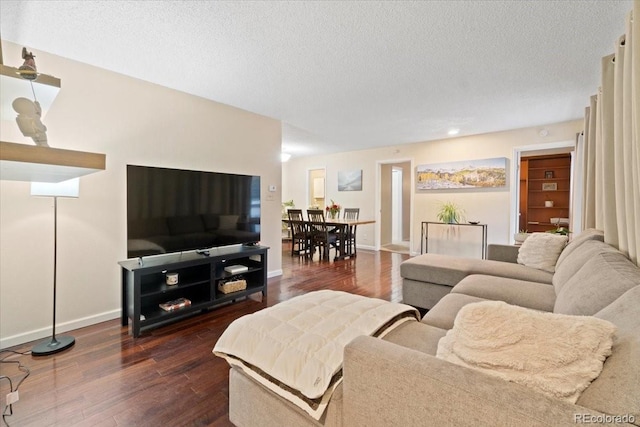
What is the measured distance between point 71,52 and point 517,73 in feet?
13.6

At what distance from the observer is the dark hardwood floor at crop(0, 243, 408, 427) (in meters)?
1.54

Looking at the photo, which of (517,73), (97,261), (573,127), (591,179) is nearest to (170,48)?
(97,261)

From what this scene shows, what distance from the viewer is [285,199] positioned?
28.3ft

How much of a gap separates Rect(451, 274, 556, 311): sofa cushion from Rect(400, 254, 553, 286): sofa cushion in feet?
0.94

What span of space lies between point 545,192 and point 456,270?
574 centimetres

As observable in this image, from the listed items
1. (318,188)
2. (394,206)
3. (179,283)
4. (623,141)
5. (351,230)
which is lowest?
(179,283)

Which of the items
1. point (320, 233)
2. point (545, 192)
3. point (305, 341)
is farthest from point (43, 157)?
→ point (545, 192)

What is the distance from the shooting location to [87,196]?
8.63ft

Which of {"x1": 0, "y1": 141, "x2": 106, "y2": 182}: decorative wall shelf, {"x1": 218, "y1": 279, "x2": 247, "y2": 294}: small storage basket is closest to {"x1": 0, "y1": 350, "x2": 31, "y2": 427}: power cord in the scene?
{"x1": 218, "y1": 279, "x2": 247, "y2": 294}: small storage basket

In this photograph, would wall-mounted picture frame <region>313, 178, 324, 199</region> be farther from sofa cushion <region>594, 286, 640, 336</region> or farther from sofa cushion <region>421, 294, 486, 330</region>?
sofa cushion <region>594, 286, 640, 336</region>

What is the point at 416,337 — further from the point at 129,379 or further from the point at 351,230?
the point at 351,230

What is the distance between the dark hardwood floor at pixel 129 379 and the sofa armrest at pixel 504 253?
9.47ft

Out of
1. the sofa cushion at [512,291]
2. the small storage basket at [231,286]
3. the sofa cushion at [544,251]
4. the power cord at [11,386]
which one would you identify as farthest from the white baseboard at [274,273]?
the sofa cushion at [544,251]

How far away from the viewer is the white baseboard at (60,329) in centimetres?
226
